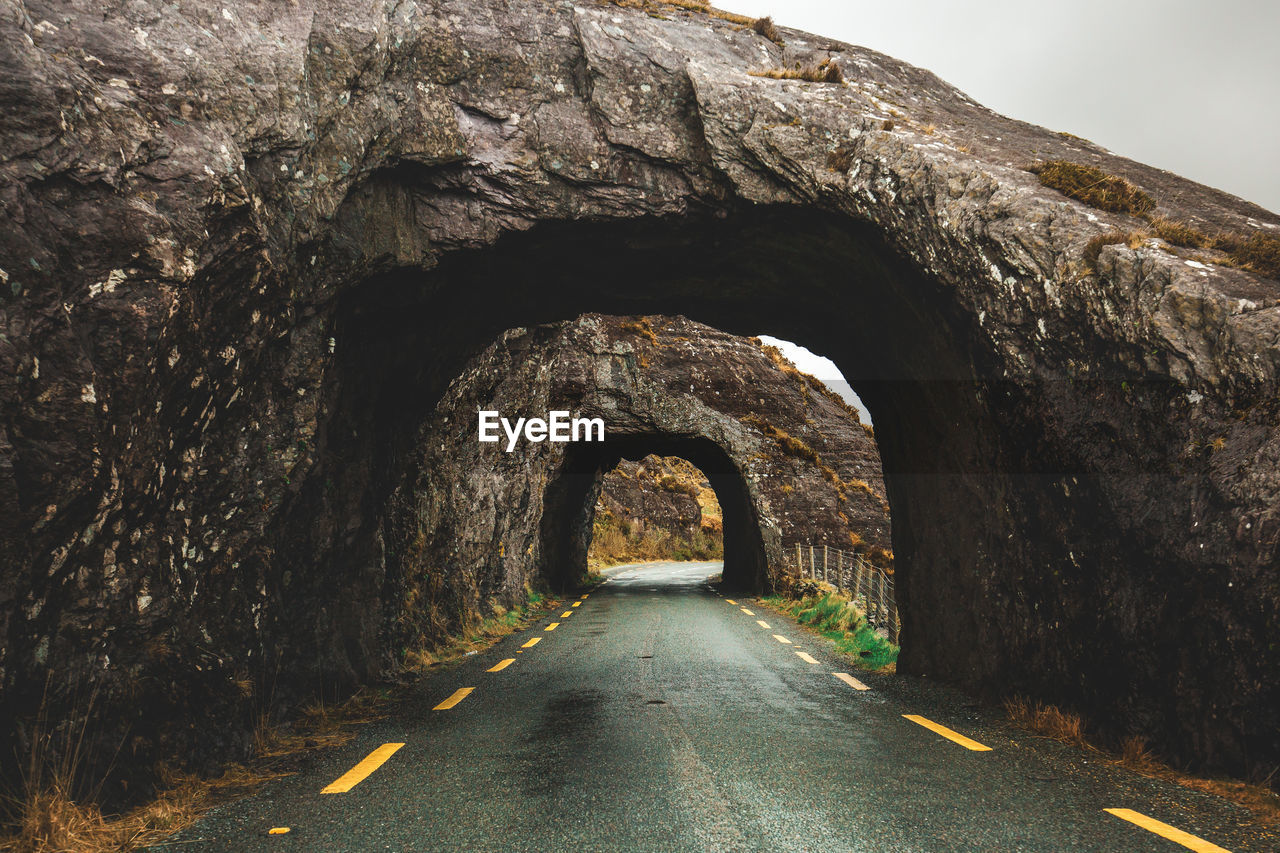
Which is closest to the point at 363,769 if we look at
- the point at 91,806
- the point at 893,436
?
the point at 91,806

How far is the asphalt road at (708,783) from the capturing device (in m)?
4.13

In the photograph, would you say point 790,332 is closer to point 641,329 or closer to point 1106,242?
point 1106,242

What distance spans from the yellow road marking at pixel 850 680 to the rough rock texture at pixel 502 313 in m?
0.84

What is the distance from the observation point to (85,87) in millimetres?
4566

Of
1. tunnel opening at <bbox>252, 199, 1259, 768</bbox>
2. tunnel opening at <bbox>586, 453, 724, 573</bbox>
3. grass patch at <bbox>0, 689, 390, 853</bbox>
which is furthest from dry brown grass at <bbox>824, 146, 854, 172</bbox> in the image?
tunnel opening at <bbox>586, 453, 724, 573</bbox>

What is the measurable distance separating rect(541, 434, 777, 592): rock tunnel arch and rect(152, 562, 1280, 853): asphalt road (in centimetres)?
1608

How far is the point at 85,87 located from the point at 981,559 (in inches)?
318

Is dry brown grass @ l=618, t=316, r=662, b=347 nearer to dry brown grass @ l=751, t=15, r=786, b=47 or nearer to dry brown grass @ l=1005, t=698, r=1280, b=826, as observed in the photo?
dry brown grass @ l=751, t=15, r=786, b=47

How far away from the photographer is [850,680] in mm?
9336

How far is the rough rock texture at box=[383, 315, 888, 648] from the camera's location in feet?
47.0

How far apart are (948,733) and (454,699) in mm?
4591

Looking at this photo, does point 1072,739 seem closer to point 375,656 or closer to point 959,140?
point 959,140

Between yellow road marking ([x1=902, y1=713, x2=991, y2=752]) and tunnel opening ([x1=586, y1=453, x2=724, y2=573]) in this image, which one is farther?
tunnel opening ([x1=586, y1=453, x2=724, y2=573])

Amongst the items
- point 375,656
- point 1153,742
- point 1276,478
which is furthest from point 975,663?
point 375,656
